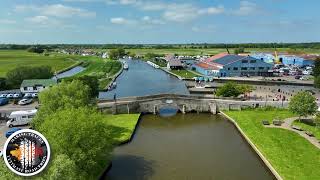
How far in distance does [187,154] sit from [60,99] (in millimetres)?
17761

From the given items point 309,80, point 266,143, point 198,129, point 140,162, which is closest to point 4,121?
point 140,162

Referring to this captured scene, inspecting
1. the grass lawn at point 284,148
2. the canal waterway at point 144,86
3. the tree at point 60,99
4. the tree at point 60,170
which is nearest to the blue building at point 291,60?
the canal waterway at point 144,86

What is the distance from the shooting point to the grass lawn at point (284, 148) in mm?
36125

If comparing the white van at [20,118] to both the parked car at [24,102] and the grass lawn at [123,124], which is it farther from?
the parked car at [24,102]

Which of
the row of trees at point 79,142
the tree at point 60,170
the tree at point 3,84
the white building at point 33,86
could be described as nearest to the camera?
the tree at point 60,170

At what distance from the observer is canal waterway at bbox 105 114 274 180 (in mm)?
37875

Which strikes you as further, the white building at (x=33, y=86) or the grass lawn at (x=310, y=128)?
the white building at (x=33, y=86)

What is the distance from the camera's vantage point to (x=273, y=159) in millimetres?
39750

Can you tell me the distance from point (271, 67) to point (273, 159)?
84858mm

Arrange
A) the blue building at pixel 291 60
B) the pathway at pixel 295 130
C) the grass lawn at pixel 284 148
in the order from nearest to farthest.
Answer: the grass lawn at pixel 284 148
the pathway at pixel 295 130
the blue building at pixel 291 60

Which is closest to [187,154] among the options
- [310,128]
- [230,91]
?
[310,128]

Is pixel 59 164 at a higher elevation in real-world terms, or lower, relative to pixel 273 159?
higher

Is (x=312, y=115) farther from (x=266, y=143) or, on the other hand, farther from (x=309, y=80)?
(x=309, y=80)
